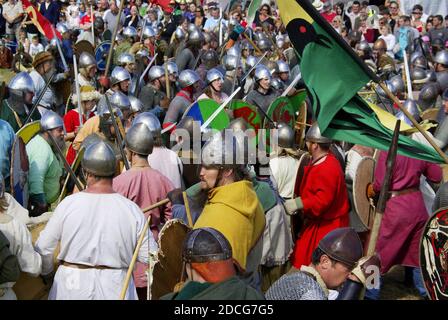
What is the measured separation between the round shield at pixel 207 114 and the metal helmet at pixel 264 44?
773cm

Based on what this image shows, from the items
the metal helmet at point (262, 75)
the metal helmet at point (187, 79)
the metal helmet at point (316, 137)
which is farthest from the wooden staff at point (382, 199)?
the metal helmet at point (262, 75)

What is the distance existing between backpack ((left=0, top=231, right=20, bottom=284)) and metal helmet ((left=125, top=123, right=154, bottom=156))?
1.86 metres

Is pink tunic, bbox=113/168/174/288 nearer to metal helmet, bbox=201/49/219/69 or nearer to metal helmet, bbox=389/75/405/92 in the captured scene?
metal helmet, bbox=389/75/405/92

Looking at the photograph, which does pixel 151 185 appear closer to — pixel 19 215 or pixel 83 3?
pixel 19 215

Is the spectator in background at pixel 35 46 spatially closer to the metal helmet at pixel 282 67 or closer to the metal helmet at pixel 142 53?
the metal helmet at pixel 142 53

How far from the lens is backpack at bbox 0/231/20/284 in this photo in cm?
452

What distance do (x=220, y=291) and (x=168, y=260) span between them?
5.70ft

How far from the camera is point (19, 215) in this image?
5461 millimetres

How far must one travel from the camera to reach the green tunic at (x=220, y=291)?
329 cm

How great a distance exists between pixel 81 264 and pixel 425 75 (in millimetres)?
9170

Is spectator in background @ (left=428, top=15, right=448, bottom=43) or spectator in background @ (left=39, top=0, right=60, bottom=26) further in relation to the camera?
spectator in background @ (left=39, top=0, right=60, bottom=26)

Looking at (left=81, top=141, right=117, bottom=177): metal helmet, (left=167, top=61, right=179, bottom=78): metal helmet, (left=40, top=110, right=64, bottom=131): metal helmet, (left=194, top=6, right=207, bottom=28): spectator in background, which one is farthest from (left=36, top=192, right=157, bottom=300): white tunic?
(left=194, top=6, right=207, bottom=28): spectator in background

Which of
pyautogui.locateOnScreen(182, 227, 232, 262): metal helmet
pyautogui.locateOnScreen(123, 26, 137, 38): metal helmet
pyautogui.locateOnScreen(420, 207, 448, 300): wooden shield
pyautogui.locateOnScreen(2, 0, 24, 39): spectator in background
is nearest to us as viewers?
pyautogui.locateOnScreen(182, 227, 232, 262): metal helmet

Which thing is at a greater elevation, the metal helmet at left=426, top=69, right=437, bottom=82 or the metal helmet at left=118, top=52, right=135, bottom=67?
the metal helmet at left=118, top=52, right=135, bottom=67
